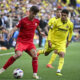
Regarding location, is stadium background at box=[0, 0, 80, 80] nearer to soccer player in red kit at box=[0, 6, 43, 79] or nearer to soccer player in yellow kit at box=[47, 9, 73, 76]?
soccer player in red kit at box=[0, 6, 43, 79]

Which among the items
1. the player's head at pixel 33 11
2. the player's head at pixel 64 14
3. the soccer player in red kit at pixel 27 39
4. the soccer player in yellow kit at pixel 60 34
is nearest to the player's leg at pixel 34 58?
the soccer player in red kit at pixel 27 39

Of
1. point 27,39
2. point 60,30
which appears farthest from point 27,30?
point 60,30

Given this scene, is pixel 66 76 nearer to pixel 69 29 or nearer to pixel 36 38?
pixel 69 29

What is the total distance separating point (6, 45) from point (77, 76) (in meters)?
10.9

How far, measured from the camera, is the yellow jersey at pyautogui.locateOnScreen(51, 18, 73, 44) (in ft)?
32.2

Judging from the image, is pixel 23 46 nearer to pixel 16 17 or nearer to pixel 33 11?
pixel 33 11

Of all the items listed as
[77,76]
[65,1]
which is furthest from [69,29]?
[65,1]

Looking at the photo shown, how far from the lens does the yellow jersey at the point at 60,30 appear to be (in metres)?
9.80

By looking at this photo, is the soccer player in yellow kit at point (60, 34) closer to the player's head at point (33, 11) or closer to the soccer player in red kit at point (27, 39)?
the soccer player in red kit at point (27, 39)

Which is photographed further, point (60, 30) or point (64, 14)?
point (60, 30)

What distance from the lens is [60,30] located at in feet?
32.9

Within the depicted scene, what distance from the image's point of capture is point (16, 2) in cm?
2655

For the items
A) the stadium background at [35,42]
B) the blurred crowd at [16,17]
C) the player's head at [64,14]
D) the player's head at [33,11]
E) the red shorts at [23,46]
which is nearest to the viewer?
the player's head at [33,11]

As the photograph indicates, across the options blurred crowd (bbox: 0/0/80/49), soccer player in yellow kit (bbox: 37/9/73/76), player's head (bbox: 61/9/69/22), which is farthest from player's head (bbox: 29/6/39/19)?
blurred crowd (bbox: 0/0/80/49)
